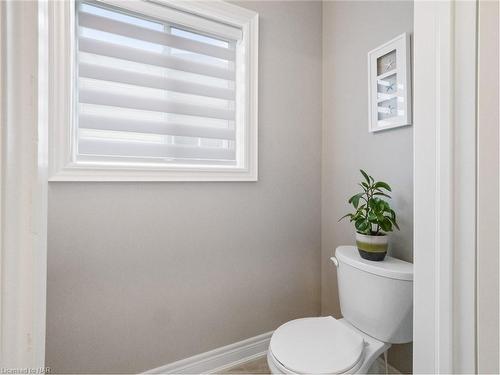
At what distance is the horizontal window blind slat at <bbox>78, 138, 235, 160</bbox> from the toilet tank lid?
82 cm

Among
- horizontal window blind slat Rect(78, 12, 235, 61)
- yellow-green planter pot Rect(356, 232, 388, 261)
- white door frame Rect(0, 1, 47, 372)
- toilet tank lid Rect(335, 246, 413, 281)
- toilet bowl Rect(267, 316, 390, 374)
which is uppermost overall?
horizontal window blind slat Rect(78, 12, 235, 61)

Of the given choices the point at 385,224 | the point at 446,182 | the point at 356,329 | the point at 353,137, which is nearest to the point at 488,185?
the point at 446,182

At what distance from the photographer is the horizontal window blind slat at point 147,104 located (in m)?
1.26

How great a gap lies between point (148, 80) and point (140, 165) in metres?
0.44

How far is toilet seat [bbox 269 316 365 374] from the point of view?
928 mm

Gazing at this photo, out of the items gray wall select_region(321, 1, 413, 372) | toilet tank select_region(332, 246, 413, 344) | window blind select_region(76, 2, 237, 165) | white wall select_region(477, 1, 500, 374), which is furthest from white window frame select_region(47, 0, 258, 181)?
white wall select_region(477, 1, 500, 374)

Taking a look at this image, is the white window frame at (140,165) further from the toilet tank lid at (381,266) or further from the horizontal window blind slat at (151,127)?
the toilet tank lid at (381,266)

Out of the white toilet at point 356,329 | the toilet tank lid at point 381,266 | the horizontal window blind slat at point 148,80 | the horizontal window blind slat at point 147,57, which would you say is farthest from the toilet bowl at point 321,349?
the horizontal window blind slat at point 147,57

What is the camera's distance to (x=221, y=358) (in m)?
1.48

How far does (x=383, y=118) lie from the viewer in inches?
53.9

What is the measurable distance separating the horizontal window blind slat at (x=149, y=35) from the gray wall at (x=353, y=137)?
682 mm

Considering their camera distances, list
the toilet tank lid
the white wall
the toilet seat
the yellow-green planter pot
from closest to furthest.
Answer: the white wall, the toilet seat, the toilet tank lid, the yellow-green planter pot

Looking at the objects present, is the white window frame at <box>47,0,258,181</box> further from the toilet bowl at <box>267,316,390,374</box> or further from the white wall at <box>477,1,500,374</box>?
the white wall at <box>477,1,500,374</box>

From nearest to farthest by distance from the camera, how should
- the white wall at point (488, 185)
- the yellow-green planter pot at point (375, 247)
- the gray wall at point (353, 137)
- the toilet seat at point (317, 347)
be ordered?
the white wall at point (488, 185) → the toilet seat at point (317, 347) → the yellow-green planter pot at point (375, 247) → the gray wall at point (353, 137)
